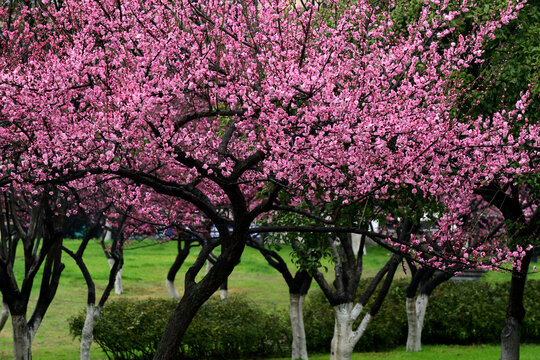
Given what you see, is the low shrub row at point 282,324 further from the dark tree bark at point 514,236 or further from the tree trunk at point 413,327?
the dark tree bark at point 514,236

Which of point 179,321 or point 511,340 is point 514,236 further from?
point 179,321

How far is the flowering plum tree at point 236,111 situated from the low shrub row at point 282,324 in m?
8.92

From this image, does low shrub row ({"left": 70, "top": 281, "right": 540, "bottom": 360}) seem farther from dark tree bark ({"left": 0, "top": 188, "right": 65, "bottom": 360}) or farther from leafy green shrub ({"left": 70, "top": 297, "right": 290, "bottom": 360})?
dark tree bark ({"left": 0, "top": 188, "right": 65, "bottom": 360})

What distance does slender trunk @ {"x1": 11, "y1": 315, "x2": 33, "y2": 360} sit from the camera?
582 inches

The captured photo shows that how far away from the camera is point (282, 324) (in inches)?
890

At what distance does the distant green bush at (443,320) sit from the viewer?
2322 centimetres

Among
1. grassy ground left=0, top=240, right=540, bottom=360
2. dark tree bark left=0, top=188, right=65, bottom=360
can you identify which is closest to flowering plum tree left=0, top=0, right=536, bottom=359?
dark tree bark left=0, top=188, right=65, bottom=360

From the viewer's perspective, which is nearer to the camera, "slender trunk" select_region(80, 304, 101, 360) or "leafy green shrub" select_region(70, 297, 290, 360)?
"slender trunk" select_region(80, 304, 101, 360)

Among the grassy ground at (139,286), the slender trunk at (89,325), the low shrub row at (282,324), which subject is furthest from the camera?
the grassy ground at (139,286)

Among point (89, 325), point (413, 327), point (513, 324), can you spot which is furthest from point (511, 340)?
point (89, 325)

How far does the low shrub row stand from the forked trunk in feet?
22.0

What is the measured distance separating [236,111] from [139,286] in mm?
29867

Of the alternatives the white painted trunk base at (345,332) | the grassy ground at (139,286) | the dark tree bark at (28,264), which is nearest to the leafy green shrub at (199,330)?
the grassy ground at (139,286)

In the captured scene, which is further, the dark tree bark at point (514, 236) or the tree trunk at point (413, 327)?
the tree trunk at point (413, 327)
